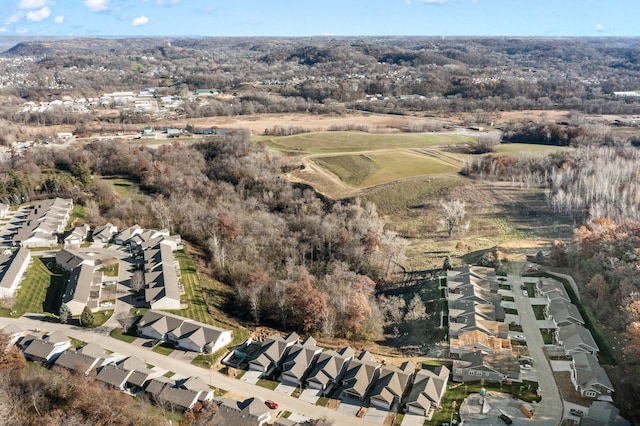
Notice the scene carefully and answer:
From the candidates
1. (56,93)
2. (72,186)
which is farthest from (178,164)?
(56,93)

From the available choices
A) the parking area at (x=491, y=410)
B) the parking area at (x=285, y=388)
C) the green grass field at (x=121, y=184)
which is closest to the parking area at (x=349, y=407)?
the parking area at (x=285, y=388)

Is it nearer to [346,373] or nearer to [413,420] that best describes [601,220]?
[413,420]

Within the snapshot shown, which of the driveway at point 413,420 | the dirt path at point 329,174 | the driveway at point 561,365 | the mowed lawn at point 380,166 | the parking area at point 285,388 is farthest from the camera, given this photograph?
the mowed lawn at point 380,166

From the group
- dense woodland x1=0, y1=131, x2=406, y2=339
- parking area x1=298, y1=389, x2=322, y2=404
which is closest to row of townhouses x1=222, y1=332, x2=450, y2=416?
parking area x1=298, y1=389, x2=322, y2=404

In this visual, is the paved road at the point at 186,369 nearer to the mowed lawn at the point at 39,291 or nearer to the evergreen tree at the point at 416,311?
the mowed lawn at the point at 39,291

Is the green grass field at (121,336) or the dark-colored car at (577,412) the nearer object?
the dark-colored car at (577,412)

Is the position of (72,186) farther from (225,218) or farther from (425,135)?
(425,135)
